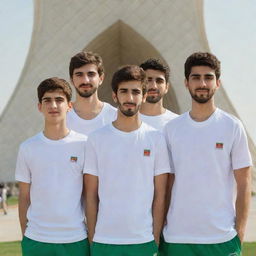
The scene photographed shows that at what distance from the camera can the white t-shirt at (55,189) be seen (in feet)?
11.7

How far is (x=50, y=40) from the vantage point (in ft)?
58.4

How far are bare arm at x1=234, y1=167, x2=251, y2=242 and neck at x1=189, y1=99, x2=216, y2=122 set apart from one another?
390mm

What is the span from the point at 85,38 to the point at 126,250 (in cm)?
1480

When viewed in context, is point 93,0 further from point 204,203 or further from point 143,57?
point 204,203

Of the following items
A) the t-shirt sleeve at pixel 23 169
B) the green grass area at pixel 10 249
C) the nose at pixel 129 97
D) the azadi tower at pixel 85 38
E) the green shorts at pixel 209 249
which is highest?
the azadi tower at pixel 85 38

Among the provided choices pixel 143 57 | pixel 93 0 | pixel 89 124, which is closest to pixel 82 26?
pixel 93 0

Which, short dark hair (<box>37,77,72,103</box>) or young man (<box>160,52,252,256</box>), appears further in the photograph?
short dark hair (<box>37,77,72,103</box>)

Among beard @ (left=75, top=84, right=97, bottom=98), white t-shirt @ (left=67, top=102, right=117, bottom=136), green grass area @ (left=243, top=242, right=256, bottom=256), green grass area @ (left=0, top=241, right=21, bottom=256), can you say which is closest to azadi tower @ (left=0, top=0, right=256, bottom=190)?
green grass area @ (left=0, top=241, right=21, bottom=256)

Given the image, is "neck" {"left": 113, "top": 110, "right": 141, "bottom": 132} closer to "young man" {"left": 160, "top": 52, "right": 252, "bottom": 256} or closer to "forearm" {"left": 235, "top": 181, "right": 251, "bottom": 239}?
"young man" {"left": 160, "top": 52, "right": 252, "bottom": 256}

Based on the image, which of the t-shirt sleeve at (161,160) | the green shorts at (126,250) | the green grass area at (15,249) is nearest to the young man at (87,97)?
the t-shirt sleeve at (161,160)

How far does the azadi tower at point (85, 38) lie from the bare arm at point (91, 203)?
14.2 meters

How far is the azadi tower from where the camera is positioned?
1766cm

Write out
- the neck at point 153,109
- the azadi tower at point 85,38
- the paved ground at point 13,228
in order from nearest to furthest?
the neck at point 153,109, the paved ground at point 13,228, the azadi tower at point 85,38

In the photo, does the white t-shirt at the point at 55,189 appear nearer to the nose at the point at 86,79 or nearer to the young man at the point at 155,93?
the nose at the point at 86,79
